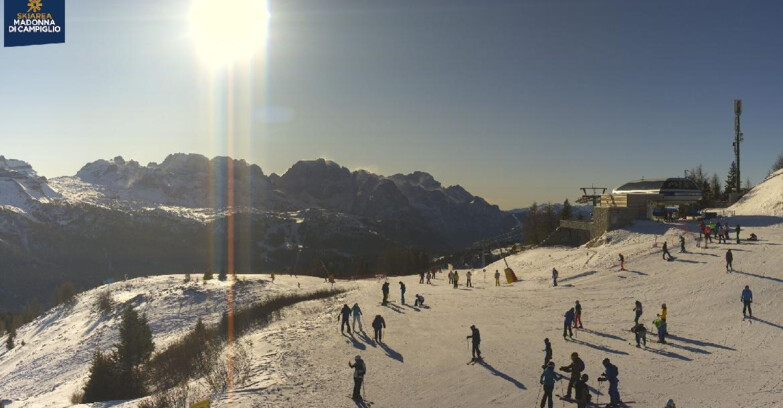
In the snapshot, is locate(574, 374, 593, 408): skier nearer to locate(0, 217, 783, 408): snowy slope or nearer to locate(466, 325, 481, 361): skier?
locate(0, 217, 783, 408): snowy slope

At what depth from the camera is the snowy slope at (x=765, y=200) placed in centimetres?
4547

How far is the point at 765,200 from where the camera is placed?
→ 159 feet

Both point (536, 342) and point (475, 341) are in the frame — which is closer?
point (475, 341)

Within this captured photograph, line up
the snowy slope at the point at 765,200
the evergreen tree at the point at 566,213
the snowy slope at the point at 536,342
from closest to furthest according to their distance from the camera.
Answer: the snowy slope at the point at 536,342, the snowy slope at the point at 765,200, the evergreen tree at the point at 566,213

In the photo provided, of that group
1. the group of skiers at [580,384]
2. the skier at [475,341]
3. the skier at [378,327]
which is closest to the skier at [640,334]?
the group of skiers at [580,384]

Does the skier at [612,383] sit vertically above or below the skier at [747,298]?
below

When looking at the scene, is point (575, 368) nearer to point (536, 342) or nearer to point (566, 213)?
Answer: point (536, 342)

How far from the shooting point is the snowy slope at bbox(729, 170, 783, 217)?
45469mm

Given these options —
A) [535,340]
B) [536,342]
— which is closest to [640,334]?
[536,342]

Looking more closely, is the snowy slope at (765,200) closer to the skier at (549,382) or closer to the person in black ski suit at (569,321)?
the person in black ski suit at (569,321)

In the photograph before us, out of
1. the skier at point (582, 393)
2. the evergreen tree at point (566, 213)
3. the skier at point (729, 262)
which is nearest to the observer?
the skier at point (582, 393)

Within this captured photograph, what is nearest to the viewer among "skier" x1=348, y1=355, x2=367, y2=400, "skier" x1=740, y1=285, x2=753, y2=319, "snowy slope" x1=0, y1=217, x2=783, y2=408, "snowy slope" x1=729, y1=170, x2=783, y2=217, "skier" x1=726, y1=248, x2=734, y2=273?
"snowy slope" x1=0, y1=217, x2=783, y2=408

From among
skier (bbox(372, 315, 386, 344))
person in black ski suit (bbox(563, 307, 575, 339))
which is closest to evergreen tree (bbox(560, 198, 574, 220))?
person in black ski suit (bbox(563, 307, 575, 339))

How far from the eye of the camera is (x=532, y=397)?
16562 millimetres
